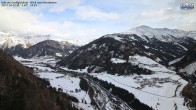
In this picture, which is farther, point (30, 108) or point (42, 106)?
point (42, 106)

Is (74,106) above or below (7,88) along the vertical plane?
below

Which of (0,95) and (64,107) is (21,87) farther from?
(64,107)

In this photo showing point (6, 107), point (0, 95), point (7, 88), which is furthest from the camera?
point (7, 88)

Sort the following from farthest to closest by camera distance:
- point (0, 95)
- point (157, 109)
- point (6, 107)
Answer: point (157, 109)
point (0, 95)
point (6, 107)

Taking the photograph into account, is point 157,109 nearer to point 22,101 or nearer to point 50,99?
point 50,99

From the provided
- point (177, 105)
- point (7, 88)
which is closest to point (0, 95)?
point (7, 88)

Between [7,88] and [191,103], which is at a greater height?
[7,88]

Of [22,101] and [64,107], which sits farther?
[64,107]

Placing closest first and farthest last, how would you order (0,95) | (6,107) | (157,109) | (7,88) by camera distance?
(6,107) → (0,95) → (7,88) → (157,109)

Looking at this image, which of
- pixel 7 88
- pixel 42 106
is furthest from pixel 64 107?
pixel 7 88
